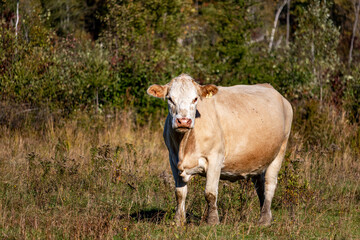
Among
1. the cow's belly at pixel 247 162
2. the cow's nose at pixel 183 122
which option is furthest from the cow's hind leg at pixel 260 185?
the cow's nose at pixel 183 122

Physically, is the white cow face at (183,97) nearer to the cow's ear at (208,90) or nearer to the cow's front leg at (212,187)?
the cow's ear at (208,90)

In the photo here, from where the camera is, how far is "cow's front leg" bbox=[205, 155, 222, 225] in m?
6.57

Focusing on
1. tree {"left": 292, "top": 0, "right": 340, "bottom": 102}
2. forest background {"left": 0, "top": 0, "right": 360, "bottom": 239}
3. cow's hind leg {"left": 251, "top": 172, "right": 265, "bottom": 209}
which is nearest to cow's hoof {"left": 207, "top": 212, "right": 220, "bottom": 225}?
forest background {"left": 0, "top": 0, "right": 360, "bottom": 239}

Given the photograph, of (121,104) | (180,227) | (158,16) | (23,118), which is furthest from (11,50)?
(158,16)

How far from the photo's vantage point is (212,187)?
6582mm

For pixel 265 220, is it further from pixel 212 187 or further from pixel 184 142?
pixel 184 142

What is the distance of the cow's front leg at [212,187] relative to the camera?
6574mm

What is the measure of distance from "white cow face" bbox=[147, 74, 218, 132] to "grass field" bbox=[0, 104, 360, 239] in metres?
1.22

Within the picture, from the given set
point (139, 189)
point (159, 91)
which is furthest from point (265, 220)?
point (139, 189)

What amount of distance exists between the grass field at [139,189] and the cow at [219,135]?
1.03 ft

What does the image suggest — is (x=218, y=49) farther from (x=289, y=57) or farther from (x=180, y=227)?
(x=180, y=227)

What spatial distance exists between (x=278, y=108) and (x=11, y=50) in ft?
29.8

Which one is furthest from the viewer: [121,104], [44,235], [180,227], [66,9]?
[66,9]

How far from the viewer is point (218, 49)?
58.4ft
